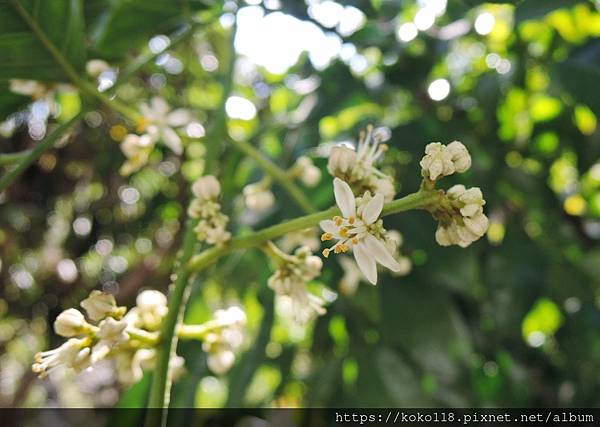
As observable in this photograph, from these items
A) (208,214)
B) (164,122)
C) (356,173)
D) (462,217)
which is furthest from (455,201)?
(164,122)

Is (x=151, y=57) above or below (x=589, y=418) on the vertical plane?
above

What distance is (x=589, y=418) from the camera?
0.97 metres

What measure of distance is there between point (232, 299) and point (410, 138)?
62 cm

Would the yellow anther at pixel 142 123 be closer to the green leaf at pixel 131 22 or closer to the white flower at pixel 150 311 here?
the green leaf at pixel 131 22

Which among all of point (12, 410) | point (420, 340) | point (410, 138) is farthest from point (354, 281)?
point (12, 410)

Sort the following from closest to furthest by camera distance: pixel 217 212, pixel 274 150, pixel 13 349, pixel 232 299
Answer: pixel 217 212
pixel 274 150
pixel 232 299
pixel 13 349

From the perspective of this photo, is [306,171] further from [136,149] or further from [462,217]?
[462,217]

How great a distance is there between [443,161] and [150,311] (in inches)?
11.1

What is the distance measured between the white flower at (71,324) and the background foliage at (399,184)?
0.82ft

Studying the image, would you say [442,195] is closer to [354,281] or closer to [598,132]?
[354,281]

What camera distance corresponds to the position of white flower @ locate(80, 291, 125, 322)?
49 centimetres

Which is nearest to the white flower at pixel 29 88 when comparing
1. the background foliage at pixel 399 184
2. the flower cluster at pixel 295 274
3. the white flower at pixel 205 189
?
the background foliage at pixel 399 184

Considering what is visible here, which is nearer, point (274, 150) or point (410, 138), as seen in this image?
point (410, 138)

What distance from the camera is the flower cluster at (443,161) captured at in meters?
0.41
